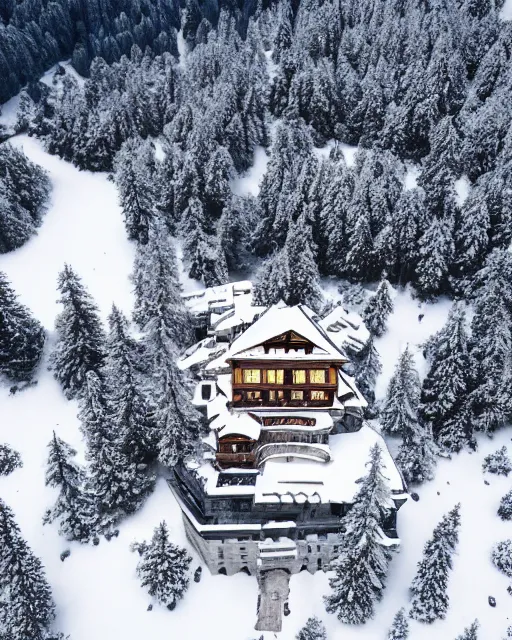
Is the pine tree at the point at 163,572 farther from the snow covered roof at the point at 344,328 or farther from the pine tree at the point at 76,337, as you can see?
the snow covered roof at the point at 344,328

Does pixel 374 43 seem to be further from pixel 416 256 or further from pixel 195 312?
pixel 195 312

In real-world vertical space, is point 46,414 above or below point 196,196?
below

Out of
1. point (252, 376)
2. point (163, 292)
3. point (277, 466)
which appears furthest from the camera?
point (163, 292)

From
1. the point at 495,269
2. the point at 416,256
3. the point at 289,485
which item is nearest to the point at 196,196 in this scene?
the point at 416,256

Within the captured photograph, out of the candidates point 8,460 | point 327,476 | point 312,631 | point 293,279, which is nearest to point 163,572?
point 312,631

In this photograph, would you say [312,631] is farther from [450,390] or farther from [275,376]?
[450,390]

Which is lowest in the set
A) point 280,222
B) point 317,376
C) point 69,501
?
point 69,501

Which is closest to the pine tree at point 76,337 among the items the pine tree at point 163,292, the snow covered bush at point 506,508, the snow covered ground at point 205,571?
the snow covered ground at point 205,571
